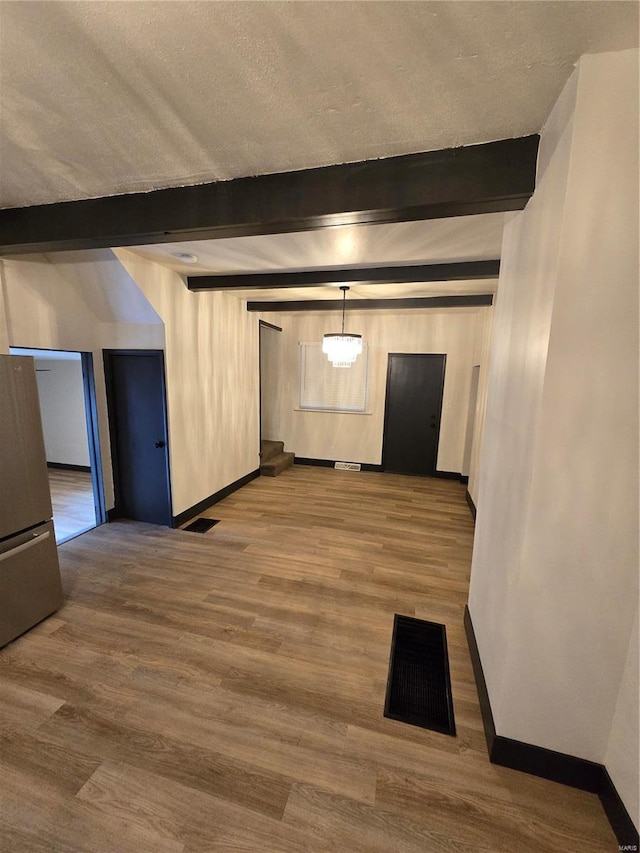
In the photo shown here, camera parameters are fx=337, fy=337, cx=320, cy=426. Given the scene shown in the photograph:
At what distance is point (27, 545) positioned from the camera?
2.25m

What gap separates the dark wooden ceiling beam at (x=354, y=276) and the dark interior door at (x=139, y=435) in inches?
40.4

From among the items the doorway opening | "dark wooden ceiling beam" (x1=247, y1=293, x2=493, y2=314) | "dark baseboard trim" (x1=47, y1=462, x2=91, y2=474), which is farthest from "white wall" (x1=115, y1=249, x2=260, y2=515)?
"dark baseboard trim" (x1=47, y1=462, x2=91, y2=474)

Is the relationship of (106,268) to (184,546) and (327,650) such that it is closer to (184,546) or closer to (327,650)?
(184,546)

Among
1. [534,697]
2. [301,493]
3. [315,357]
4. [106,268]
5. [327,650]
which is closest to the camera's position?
[534,697]

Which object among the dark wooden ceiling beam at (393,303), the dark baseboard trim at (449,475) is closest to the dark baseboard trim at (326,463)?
the dark baseboard trim at (449,475)

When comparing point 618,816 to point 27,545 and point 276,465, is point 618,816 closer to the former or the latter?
point 27,545

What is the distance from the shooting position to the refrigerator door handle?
2.13m

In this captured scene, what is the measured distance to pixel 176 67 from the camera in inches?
44.3

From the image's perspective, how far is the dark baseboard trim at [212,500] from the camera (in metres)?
3.87

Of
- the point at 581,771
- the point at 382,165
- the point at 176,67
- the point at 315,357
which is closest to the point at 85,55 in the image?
the point at 176,67

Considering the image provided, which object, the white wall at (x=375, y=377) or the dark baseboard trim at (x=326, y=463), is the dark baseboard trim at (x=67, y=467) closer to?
the white wall at (x=375, y=377)

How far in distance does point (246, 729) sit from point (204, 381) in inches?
136

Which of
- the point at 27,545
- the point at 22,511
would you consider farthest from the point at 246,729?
the point at 22,511

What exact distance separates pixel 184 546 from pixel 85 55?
11.2ft
